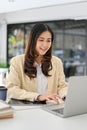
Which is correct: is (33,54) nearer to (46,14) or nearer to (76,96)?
(76,96)

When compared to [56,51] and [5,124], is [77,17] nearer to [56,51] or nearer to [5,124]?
[56,51]

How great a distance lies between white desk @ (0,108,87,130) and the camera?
4.50 ft

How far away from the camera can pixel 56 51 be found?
15.1 ft

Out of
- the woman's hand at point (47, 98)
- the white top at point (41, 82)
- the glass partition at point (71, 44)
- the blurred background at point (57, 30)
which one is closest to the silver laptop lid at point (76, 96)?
the woman's hand at point (47, 98)

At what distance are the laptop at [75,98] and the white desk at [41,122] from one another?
0.13 feet

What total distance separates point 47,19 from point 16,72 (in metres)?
2.31

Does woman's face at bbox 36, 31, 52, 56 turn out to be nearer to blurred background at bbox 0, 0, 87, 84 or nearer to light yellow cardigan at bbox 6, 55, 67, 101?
light yellow cardigan at bbox 6, 55, 67, 101

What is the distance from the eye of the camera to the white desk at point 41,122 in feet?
4.50

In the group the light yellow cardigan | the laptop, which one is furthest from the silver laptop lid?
the light yellow cardigan

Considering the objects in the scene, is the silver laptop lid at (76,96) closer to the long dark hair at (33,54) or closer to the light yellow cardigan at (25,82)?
the light yellow cardigan at (25,82)

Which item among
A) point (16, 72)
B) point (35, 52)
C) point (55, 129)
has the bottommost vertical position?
point (55, 129)

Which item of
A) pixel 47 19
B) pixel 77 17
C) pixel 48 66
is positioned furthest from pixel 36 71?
pixel 47 19

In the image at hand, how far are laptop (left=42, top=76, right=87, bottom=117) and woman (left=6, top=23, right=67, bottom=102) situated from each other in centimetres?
39

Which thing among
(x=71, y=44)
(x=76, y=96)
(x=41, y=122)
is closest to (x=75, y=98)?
(x=76, y=96)
